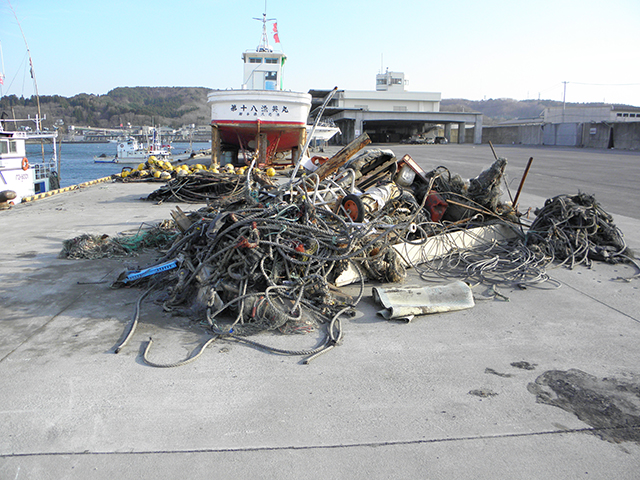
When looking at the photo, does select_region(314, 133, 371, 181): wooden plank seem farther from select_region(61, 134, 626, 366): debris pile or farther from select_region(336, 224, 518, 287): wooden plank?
select_region(336, 224, 518, 287): wooden plank

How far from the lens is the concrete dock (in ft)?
7.53

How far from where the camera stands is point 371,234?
4.87 metres

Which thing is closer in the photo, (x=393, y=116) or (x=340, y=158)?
(x=340, y=158)

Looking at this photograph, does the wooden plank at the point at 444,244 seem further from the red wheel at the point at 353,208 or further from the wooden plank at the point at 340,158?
the wooden plank at the point at 340,158

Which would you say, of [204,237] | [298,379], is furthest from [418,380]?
[204,237]

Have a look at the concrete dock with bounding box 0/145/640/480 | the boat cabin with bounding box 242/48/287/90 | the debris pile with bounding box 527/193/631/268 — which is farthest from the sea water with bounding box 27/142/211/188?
the debris pile with bounding box 527/193/631/268

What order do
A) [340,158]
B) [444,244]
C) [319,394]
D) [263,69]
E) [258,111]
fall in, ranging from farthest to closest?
[263,69], [258,111], [340,158], [444,244], [319,394]

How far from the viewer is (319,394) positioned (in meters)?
2.90

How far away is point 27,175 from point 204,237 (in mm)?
14687

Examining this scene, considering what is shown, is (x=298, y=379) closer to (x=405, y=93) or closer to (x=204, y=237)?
(x=204, y=237)

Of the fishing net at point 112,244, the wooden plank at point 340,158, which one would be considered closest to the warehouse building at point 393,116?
the wooden plank at point 340,158

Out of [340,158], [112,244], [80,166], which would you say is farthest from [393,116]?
[112,244]

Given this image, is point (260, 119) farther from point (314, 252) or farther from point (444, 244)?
→ point (314, 252)

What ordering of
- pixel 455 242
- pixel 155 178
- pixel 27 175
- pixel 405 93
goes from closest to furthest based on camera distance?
pixel 455 242
pixel 155 178
pixel 27 175
pixel 405 93
